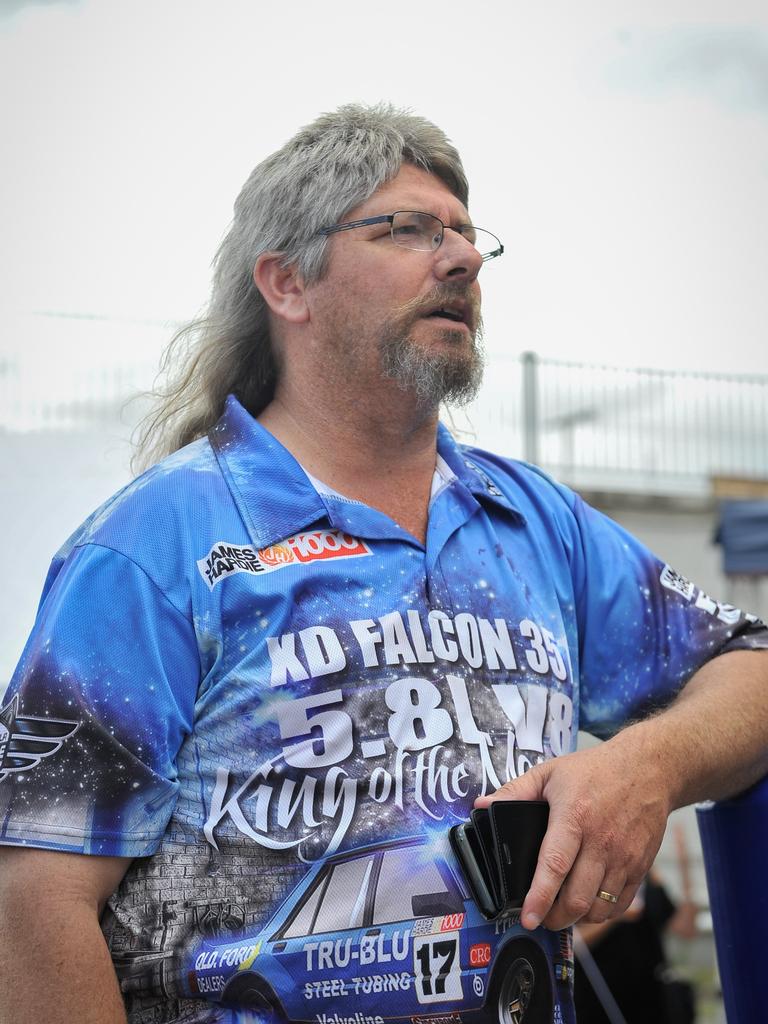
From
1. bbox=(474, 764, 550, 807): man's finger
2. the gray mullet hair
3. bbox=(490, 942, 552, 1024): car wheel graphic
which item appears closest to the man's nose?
the gray mullet hair

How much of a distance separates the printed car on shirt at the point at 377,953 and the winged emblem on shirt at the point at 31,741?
344mm

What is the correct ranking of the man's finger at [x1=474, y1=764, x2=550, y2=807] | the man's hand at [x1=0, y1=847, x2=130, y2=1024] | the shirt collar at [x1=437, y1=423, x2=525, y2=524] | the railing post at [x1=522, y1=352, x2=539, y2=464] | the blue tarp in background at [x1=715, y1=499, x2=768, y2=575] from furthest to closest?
the railing post at [x1=522, y1=352, x2=539, y2=464]
the blue tarp in background at [x1=715, y1=499, x2=768, y2=575]
the shirt collar at [x1=437, y1=423, x2=525, y2=524]
the man's finger at [x1=474, y1=764, x2=550, y2=807]
the man's hand at [x1=0, y1=847, x2=130, y2=1024]

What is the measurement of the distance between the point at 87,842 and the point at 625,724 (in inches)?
37.3

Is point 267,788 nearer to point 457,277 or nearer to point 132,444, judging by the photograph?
point 457,277

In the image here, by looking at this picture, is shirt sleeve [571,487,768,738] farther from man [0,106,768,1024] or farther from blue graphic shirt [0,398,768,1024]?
blue graphic shirt [0,398,768,1024]

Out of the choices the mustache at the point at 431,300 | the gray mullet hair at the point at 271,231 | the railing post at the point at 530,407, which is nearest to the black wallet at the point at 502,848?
the mustache at the point at 431,300

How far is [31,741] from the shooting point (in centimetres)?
156

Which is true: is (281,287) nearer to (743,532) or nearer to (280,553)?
(280,553)

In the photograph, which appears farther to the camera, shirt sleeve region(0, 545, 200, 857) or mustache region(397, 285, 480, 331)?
mustache region(397, 285, 480, 331)

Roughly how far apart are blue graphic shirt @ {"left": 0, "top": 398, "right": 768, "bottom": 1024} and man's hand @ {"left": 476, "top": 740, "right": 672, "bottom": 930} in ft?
0.45

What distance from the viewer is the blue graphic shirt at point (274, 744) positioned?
61.4 inches

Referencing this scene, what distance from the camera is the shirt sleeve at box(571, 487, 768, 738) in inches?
79.7

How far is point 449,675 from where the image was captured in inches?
69.5

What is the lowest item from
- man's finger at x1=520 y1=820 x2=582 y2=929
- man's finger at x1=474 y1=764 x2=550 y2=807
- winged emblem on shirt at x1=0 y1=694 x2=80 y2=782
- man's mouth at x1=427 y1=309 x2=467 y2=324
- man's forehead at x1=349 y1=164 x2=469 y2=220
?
man's finger at x1=520 y1=820 x2=582 y2=929
